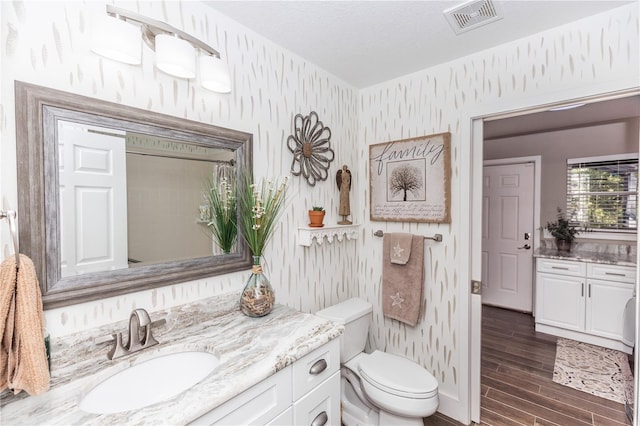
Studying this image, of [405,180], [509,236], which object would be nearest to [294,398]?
[405,180]

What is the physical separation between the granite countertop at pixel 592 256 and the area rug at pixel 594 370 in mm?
857

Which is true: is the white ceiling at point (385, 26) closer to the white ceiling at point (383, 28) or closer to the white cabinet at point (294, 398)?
the white ceiling at point (383, 28)

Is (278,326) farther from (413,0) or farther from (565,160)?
(565,160)

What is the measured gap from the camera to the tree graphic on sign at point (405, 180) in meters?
2.14

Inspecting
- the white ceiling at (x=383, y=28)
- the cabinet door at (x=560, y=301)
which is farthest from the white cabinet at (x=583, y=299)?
the white ceiling at (x=383, y=28)

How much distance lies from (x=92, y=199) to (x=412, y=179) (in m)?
1.85

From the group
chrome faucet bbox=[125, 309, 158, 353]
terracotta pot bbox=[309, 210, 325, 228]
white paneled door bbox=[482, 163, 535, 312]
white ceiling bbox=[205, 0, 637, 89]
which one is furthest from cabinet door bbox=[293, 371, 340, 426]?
white paneled door bbox=[482, 163, 535, 312]

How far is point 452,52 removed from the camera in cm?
188

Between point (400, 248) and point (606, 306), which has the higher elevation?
point (400, 248)

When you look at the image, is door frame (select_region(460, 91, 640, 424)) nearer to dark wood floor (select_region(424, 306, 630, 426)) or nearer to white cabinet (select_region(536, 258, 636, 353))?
dark wood floor (select_region(424, 306, 630, 426))

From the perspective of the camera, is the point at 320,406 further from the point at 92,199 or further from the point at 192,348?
the point at 92,199

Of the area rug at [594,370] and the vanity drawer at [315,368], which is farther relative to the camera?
the area rug at [594,370]

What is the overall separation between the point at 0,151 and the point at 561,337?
14.6ft

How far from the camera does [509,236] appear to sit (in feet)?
12.8
